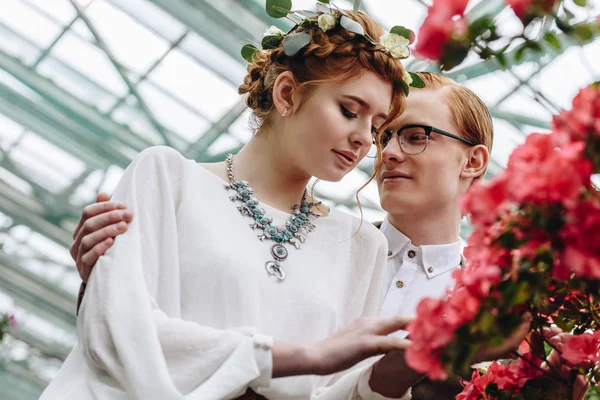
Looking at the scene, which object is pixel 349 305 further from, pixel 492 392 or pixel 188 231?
pixel 492 392

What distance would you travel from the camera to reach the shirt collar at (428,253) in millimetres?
2580

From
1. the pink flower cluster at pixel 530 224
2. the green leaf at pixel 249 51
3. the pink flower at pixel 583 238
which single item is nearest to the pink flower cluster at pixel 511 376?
the pink flower cluster at pixel 530 224

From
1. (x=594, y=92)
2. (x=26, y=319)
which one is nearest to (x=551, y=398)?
(x=594, y=92)

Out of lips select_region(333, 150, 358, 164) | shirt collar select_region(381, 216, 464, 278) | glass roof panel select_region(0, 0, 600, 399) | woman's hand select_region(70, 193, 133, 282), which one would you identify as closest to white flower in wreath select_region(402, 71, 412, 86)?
lips select_region(333, 150, 358, 164)

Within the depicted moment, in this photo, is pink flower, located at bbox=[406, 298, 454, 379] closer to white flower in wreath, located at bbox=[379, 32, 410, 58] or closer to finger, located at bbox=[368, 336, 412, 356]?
finger, located at bbox=[368, 336, 412, 356]

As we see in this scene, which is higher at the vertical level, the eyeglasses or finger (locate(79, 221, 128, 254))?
the eyeglasses

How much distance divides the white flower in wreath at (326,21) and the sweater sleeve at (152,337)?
589 mm

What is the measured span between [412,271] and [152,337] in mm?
968

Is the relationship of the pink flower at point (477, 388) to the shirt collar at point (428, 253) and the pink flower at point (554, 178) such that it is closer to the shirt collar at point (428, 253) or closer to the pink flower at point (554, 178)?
the pink flower at point (554, 178)

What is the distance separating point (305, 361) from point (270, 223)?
556mm

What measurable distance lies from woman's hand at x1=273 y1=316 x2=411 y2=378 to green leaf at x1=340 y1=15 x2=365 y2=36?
79 centimetres

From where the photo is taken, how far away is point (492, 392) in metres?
1.65

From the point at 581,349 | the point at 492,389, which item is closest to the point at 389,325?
the point at 492,389

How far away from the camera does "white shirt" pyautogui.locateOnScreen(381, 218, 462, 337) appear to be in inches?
98.3
